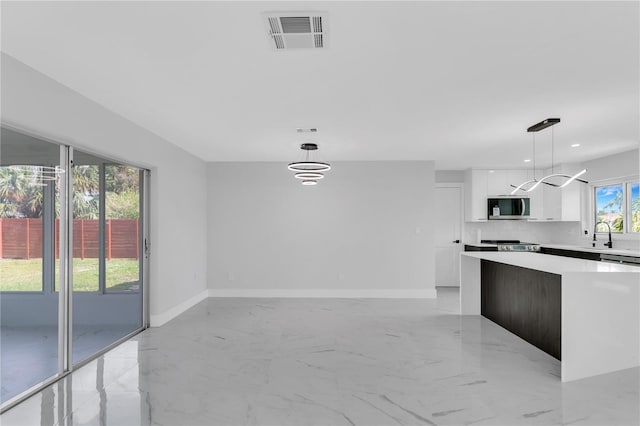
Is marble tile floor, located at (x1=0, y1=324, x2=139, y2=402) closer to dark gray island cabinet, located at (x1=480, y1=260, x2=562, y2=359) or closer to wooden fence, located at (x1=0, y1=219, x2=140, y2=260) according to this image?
wooden fence, located at (x1=0, y1=219, x2=140, y2=260)

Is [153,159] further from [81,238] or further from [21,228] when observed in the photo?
[21,228]

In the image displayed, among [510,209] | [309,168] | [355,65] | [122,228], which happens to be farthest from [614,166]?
[122,228]

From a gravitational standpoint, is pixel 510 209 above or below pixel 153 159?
below

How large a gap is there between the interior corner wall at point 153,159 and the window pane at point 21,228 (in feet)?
1.28

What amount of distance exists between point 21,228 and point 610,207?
833 cm

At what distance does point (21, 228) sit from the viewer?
2.99m

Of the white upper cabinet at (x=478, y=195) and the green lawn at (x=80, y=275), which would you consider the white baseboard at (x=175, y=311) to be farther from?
the white upper cabinet at (x=478, y=195)

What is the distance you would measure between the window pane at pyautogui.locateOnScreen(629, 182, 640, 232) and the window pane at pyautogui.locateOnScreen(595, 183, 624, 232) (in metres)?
0.16

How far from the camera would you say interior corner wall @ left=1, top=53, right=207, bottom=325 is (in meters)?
2.82

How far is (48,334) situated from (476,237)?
745cm

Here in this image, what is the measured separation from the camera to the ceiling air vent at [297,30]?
215 cm

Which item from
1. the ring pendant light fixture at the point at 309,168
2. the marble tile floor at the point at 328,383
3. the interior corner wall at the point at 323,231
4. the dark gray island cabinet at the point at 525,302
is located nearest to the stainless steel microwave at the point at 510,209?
the interior corner wall at the point at 323,231

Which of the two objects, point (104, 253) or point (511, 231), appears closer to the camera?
point (104, 253)

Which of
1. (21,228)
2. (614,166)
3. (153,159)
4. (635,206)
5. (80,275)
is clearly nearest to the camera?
(21,228)
